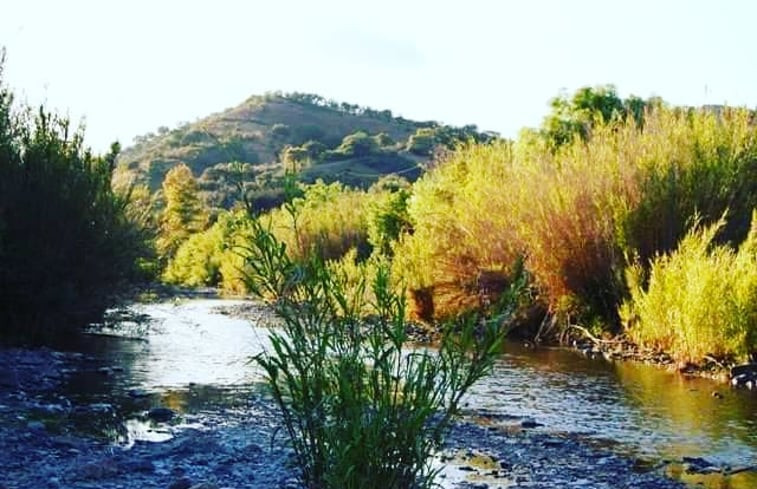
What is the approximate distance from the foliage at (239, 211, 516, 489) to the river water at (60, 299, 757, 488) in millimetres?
3267

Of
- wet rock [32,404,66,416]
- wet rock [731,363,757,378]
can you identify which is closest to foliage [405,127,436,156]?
wet rock [731,363,757,378]

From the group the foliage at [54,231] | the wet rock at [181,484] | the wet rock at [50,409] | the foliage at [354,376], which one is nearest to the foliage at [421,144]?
the foliage at [54,231]

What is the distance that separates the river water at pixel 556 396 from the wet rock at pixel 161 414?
23cm

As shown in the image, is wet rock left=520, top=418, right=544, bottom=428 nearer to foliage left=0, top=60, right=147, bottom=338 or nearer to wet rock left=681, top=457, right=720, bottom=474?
wet rock left=681, top=457, right=720, bottom=474

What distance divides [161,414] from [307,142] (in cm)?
11746

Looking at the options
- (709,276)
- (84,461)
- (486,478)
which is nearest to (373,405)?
(486,478)

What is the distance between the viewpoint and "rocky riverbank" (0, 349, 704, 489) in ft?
33.2

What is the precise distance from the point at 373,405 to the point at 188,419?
7844 mm

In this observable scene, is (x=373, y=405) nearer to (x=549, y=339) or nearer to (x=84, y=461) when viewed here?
(x=84, y=461)

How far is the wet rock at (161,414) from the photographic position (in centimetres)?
1371

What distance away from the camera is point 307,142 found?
13012 cm

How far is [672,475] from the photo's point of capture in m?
10.7

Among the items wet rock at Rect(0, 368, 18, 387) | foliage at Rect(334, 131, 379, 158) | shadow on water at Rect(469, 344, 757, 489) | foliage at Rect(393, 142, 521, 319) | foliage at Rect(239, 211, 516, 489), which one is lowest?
wet rock at Rect(0, 368, 18, 387)

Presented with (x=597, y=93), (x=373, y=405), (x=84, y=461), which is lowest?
(x=84, y=461)
